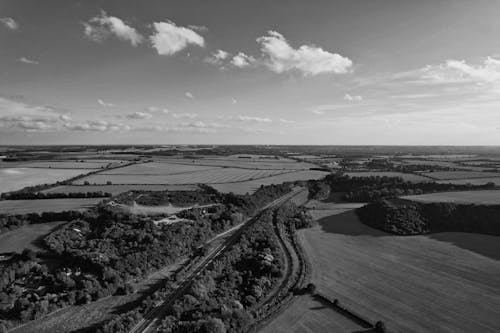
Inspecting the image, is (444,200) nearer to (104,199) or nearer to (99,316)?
(99,316)

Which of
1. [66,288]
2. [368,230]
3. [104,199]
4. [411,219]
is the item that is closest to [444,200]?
[411,219]

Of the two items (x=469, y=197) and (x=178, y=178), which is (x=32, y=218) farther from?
(x=469, y=197)

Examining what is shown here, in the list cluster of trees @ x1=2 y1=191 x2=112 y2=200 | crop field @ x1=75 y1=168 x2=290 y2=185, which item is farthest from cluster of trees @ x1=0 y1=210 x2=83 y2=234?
crop field @ x1=75 y1=168 x2=290 y2=185

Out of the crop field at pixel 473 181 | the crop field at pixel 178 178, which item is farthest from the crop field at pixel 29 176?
the crop field at pixel 473 181

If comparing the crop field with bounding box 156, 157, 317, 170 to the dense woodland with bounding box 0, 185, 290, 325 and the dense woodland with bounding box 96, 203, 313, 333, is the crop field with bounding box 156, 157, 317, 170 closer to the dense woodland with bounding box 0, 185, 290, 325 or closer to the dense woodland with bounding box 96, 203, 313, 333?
the dense woodland with bounding box 0, 185, 290, 325

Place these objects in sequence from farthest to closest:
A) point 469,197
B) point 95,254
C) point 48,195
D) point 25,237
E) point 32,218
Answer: point 48,195
point 469,197
point 32,218
point 25,237
point 95,254

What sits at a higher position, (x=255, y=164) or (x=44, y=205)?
(x=255, y=164)

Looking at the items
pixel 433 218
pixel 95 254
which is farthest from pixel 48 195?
pixel 433 218
